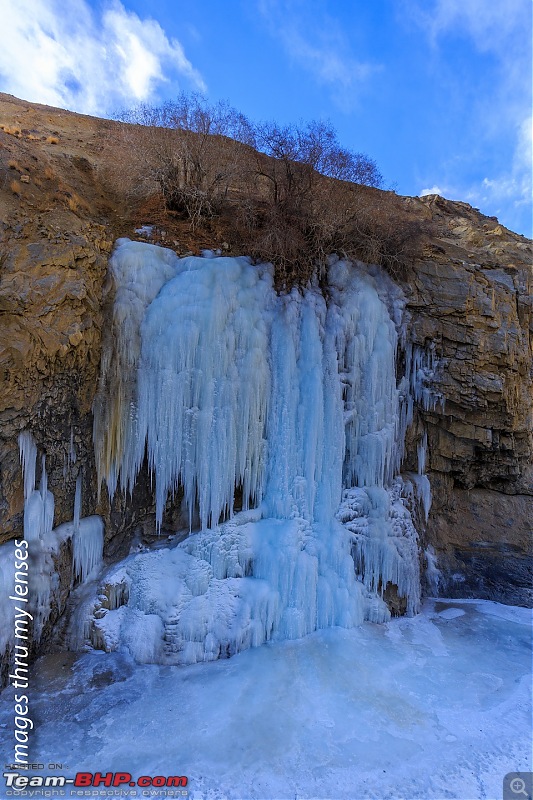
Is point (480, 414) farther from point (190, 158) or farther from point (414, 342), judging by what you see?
point (190, 158)

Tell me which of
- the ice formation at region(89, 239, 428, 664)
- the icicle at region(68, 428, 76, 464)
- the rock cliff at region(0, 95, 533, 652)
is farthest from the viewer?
the ice formation at region(89, 239, 428, 664)

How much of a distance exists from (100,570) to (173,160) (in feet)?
27.8

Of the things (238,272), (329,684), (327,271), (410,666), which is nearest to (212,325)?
(238,272)

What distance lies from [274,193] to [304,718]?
8.76 meters

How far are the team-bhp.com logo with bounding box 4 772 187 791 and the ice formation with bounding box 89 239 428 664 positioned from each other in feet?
5.98

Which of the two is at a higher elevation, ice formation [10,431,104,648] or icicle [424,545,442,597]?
ice formation [10,431,104,648]

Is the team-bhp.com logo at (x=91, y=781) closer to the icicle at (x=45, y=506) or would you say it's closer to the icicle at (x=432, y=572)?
the icicle at (x=45, y=506)

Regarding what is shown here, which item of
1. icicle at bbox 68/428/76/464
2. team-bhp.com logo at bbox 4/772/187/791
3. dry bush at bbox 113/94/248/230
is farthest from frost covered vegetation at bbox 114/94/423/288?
team-bhp.com logo at bbox 4/772/187/791

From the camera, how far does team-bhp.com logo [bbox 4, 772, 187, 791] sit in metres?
4.14

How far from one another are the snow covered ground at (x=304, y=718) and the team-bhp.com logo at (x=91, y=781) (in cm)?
8

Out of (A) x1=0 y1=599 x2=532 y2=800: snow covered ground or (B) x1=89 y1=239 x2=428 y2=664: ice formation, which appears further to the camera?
(B) x1=89 y1=239 x2=428 y2=664: ice formation

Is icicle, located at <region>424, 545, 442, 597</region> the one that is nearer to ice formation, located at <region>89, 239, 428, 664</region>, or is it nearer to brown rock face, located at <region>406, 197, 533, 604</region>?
brown rock face, located at <region>406, 197, 533, 604</region>

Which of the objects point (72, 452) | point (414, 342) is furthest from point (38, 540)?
point (414, 342)

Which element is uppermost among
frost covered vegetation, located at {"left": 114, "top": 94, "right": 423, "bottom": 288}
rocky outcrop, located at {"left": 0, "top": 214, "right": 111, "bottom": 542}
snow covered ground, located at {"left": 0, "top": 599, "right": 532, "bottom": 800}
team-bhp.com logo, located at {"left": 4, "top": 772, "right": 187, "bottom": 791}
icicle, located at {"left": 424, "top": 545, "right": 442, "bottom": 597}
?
frost covered vegetation, located at {"left": 114, "top": 94, "right": 423, "bottom": 288}
